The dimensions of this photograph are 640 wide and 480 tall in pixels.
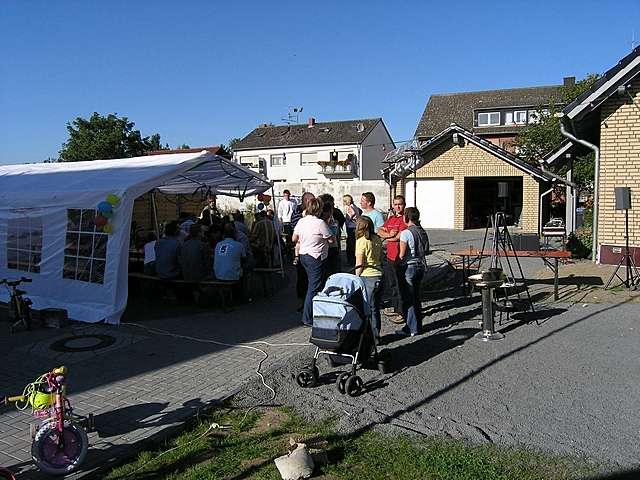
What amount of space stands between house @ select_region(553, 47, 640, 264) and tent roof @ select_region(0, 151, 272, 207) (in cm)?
724

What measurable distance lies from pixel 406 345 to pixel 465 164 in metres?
23.0

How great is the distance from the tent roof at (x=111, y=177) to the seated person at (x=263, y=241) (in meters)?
1.01

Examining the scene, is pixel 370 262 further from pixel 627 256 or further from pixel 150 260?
pixel 627 256

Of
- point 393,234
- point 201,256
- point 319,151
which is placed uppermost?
point 319,151

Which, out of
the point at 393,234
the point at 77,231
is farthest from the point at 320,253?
the point at 77,231

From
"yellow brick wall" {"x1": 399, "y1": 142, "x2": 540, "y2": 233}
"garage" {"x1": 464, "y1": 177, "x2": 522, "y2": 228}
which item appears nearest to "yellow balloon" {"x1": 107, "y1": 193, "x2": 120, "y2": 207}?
"yellow brick wall" {"x1": 399, "y1": 142, "x2": 540, "y2": 233}

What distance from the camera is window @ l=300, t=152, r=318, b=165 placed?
50.7m

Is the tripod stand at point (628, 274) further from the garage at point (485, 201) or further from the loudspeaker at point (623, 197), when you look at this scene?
the garage at point (485, 201)

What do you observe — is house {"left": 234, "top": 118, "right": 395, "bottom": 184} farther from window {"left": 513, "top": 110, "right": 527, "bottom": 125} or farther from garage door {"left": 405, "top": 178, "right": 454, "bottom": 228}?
garage door {"left": 405, "top": 178, "right": 454, "bottom": 228}

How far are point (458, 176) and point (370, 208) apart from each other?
2060 centimetres

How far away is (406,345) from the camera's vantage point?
7.30 meters

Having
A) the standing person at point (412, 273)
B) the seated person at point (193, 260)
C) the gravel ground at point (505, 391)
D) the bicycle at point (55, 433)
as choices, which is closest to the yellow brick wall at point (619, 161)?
the gravel ground at point (505, 391)

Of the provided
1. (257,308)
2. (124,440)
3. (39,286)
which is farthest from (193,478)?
(39,286)

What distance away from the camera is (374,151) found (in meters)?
52.2
